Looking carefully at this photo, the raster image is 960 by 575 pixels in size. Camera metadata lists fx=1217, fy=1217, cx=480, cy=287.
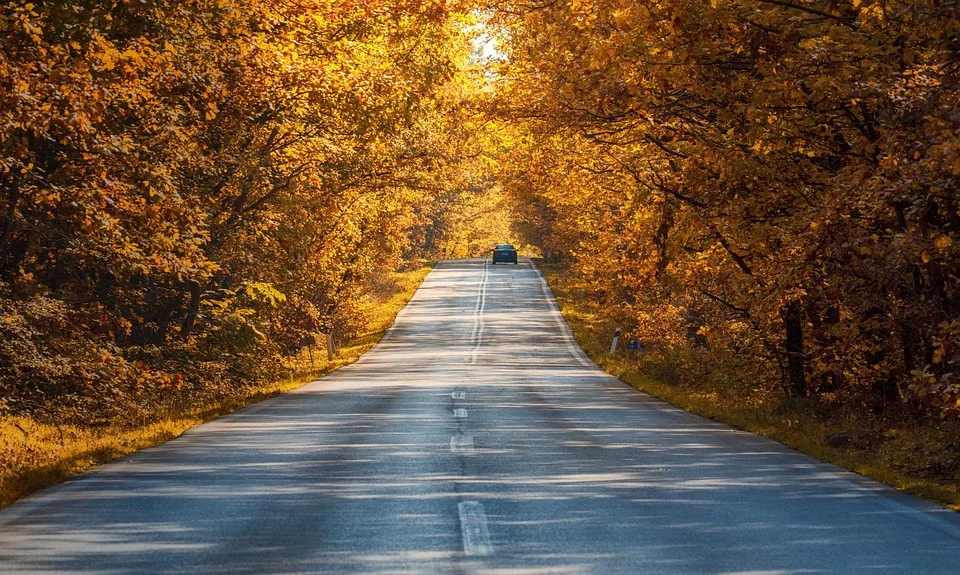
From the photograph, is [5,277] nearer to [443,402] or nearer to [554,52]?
[443,402]

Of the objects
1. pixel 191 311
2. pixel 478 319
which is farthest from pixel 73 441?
pixel 478 319

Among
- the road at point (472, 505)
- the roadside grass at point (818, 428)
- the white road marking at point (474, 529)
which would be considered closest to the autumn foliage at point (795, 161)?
the roadside grass at point (818, 428)

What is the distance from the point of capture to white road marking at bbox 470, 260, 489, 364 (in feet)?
140

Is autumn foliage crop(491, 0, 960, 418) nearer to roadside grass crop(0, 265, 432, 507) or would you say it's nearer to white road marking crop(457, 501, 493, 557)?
white road marking crop(457, 501, 493, 557)

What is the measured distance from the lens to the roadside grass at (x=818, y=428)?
40.9 ft

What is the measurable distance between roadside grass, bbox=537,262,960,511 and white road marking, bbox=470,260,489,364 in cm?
1063

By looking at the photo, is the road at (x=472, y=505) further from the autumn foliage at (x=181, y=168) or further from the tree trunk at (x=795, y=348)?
the autumn foliage at (x=181, y=168)

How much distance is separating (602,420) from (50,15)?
9705 millimetres

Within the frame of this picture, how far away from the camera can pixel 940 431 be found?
47.9 feet

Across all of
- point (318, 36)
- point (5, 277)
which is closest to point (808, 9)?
point (318, 36)

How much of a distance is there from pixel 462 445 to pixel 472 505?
4.62 metres

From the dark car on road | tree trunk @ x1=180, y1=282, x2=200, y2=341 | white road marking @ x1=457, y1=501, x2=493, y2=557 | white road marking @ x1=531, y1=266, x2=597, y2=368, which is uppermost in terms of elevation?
the dark car on road

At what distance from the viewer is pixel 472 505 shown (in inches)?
395

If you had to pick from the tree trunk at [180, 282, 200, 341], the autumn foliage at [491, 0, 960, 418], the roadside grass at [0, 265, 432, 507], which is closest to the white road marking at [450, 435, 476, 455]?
the roadside grass at [0, 265, 432, 507]
